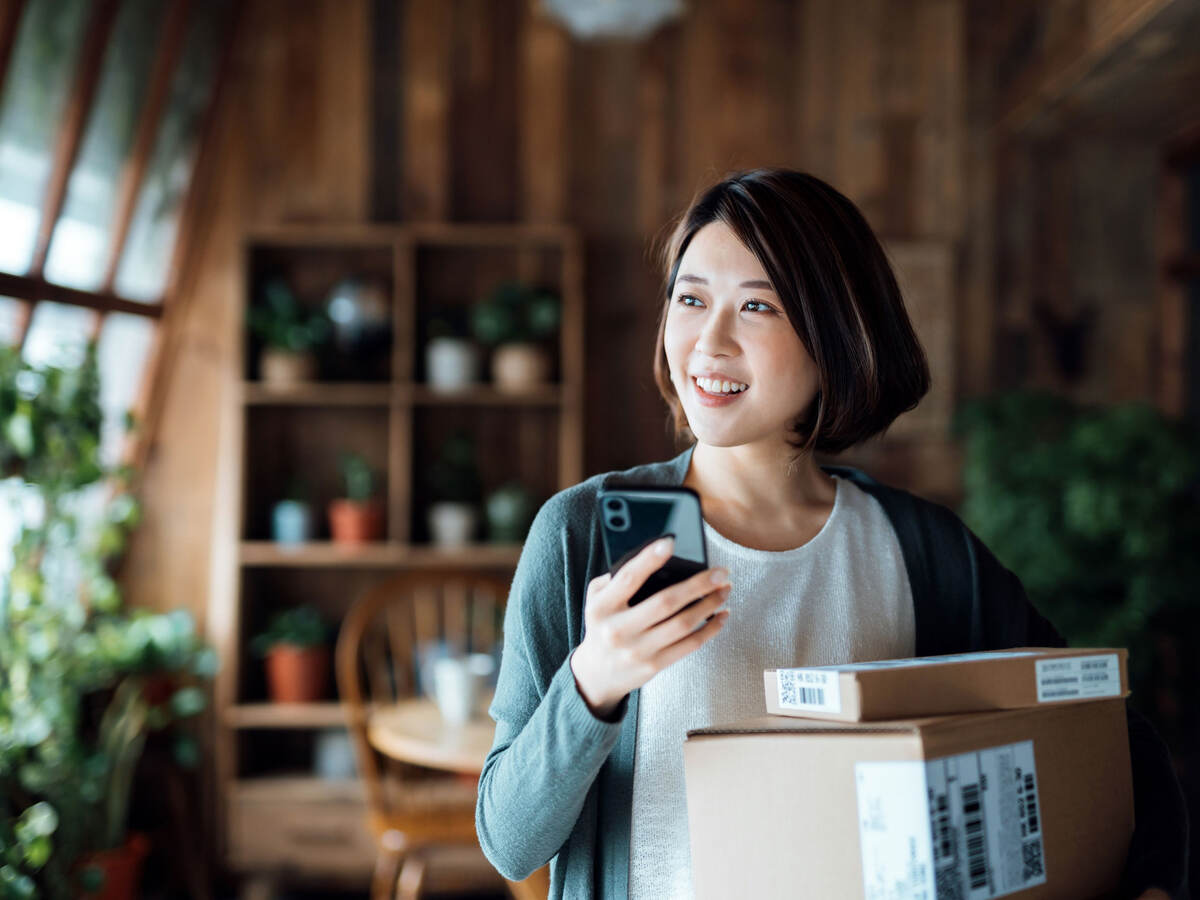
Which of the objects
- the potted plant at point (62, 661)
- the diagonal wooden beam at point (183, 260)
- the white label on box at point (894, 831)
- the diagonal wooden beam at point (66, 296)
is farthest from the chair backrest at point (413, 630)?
the white label on box at point (894, 831)

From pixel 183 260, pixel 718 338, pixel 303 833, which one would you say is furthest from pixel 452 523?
pixel 718 338

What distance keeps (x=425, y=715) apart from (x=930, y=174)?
249cm

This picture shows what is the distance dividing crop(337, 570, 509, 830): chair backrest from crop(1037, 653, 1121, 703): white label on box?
2.39m

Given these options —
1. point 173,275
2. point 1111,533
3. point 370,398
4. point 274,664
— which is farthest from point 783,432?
point 173,275

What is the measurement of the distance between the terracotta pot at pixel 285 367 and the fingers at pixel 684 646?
272cm

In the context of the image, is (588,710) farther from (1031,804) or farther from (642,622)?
(1031,804)

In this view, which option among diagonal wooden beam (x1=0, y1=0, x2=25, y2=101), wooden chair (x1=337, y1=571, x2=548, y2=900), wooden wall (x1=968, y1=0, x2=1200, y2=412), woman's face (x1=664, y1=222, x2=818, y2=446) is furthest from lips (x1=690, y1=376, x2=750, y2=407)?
wooden wall (x1=968, y1=0, x2=1200, y2=412)

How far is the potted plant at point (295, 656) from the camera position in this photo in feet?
10.4

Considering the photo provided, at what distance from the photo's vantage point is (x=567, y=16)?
2703 millimetres

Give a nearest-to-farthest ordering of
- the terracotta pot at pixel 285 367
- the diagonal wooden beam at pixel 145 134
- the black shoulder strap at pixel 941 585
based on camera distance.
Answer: the black shoulder strap at pixel 941 585 → the diagonal wooden beam at pixel 145 134 → the terracotta pot at pixel 285 367

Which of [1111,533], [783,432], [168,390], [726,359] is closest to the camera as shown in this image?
[726,359]

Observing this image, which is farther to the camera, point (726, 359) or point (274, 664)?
point (274, 664)

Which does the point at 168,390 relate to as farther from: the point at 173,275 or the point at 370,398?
the point at 370,398

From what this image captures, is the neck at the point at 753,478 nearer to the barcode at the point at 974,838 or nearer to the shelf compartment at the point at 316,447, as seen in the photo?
the barcode at the point at 974,838
